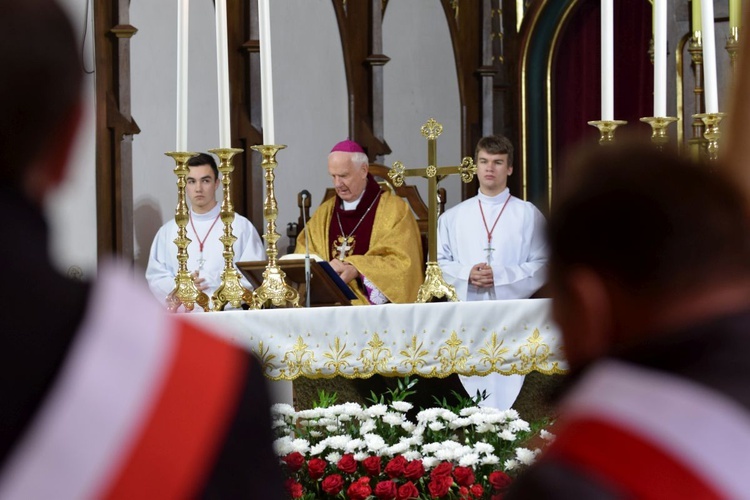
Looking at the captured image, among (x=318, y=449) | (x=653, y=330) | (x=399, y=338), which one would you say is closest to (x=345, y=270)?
(x=399, y=338)

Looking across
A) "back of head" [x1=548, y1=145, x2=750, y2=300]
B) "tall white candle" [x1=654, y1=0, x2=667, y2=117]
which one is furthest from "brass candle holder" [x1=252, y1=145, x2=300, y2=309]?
"back of head" [x1=548, y1=145, x2=750, y2=300]

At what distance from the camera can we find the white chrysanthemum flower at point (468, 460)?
119 inches

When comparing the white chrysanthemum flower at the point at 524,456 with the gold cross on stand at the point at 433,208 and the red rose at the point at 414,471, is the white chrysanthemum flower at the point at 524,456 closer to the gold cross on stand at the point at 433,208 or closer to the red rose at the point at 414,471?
the red rose at the point at 414,471

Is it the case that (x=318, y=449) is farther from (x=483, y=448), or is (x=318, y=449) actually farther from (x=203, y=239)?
(x=203, y=239)

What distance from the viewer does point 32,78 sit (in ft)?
3.03

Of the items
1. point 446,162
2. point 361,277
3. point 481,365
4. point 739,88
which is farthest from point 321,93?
point 739,88

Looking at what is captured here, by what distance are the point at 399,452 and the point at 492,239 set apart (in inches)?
148

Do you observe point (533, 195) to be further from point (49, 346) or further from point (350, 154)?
point (49, 346)

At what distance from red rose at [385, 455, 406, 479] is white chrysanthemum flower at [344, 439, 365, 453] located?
161mm

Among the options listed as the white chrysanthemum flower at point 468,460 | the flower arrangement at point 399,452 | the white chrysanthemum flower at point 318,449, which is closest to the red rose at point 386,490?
the flower arrangement at point 399,452

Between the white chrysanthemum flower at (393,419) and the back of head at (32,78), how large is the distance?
2.43m

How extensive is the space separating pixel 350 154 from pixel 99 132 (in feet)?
5.29

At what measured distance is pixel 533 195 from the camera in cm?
1040

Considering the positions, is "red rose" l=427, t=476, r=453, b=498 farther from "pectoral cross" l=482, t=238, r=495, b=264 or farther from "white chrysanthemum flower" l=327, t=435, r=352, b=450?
"pectoral cross" l=482, t=238, r=495, b=264
